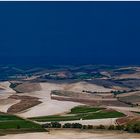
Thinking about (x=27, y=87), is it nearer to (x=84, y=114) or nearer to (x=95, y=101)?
(x=95, y=101)

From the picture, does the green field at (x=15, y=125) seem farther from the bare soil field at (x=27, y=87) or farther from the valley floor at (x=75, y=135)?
the bare soil field at (x=27, y=87)

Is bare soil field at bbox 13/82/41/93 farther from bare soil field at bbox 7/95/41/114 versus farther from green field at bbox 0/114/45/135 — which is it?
green field at bbox 0/114/45/135

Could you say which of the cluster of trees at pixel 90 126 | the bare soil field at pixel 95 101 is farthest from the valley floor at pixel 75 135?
the bare soil field at pixel 95 101

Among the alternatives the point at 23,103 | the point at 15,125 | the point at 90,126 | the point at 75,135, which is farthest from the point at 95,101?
the point at 75,135

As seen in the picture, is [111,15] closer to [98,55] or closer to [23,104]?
[98,55]

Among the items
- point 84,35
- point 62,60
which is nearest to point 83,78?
point 62,60
